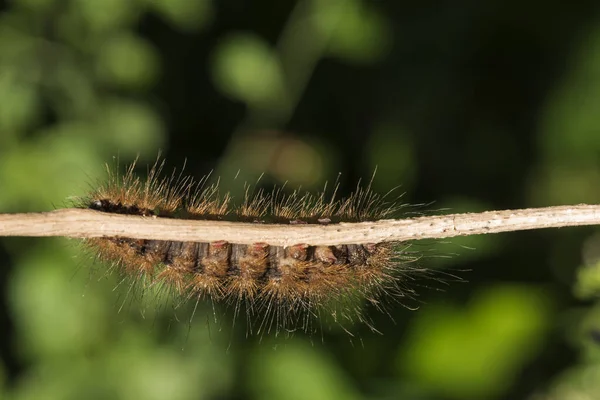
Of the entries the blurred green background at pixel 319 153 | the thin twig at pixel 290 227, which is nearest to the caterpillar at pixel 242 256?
the thin twig at pixel 290 227

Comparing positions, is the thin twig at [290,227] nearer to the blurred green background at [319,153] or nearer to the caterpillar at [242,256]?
the caterpillar at [242,256]

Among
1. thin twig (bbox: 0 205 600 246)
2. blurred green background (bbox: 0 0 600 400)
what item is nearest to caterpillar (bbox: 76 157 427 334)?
thin twig (bbox: 0 205 600 246)

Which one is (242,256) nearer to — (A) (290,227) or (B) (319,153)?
(A) (290,227)

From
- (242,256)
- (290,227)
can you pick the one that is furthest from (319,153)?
(290,227)

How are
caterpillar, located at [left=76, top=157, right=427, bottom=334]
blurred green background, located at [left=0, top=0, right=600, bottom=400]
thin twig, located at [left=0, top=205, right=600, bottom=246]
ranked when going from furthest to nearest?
blurred green background, located at [left=0, top=0, right=600, bottom=400]
caterpillar, located at [left=76, top=157, right=427, bottom=334]
thin twig, located at [left=0, top=205, right=600, bottom=246]

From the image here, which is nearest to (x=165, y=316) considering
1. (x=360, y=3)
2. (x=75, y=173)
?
(x=75, y=173)

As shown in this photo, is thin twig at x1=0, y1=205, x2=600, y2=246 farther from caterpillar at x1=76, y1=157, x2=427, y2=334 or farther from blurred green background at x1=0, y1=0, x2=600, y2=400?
blurred green background at x1=0, y1=0, x2=600, y2=400
